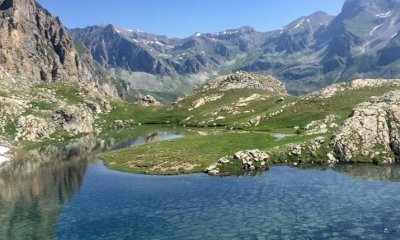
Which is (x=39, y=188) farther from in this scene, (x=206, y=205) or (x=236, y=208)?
(x=236, y=208)

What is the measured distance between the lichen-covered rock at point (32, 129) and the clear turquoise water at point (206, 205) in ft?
215

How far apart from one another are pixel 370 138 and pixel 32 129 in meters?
131

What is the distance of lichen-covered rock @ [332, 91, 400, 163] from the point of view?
104 metres

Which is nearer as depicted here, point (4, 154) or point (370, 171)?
point (370, 171)

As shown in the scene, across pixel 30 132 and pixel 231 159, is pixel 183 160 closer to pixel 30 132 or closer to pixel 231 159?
pixel 231 159

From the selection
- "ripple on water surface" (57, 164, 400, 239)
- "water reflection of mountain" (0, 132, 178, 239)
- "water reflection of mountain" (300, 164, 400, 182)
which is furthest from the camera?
"water reflection of mountain" (300, 164, 400, 182)

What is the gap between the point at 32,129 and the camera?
178 metres

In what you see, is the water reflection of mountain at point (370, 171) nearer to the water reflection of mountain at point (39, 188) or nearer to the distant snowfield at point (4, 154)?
the water reflection of mountain at point (39, 188)

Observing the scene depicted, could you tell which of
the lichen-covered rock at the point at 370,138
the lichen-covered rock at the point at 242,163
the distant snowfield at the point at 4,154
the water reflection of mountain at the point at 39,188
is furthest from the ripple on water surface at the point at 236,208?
the distant snowfield at the point at 4,154

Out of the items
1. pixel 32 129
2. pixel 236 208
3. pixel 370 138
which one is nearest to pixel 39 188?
pixel 236 208

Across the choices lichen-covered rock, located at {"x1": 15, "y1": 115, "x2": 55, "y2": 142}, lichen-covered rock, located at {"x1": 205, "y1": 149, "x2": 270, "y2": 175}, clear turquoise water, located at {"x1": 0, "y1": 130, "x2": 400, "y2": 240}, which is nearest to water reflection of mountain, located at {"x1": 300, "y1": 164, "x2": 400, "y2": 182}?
clear turquoise water, located at {"x1": 0, "y1": 130, "x2": 400, "y2": 240}

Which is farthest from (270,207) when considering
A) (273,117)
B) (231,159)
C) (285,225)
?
(273,117)

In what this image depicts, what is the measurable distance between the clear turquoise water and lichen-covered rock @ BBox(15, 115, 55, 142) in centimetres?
6539

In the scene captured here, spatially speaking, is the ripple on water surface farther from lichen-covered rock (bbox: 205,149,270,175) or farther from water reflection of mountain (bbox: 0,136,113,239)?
lichen-covered rock (bbox: 205,149,270,175)
